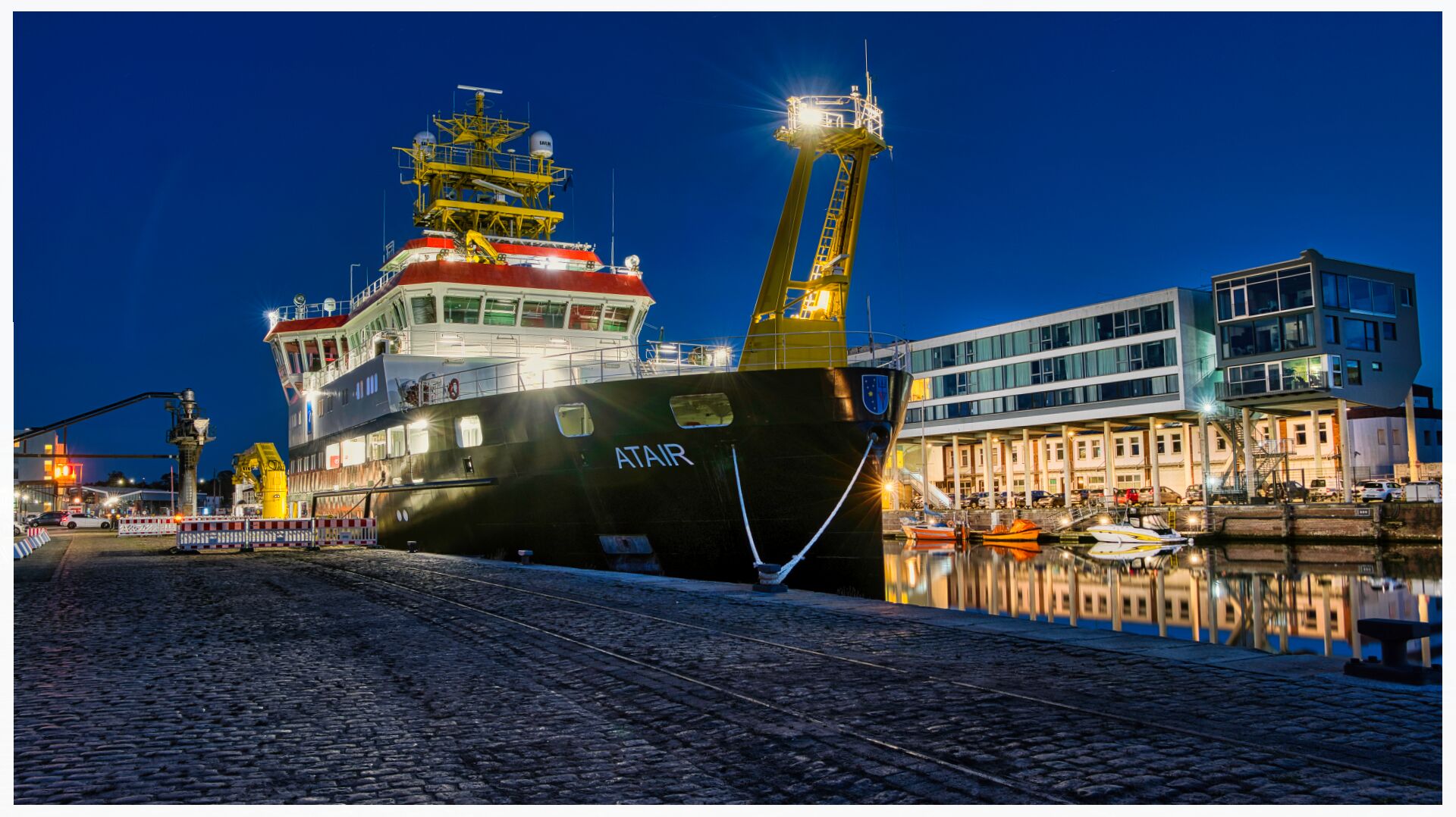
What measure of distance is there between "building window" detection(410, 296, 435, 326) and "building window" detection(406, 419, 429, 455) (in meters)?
2.78

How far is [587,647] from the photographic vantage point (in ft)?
32.7

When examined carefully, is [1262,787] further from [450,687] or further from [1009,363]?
[1009,363]

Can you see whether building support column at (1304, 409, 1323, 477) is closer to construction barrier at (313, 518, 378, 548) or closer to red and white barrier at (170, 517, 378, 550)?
construction barrier at (313, 518, 378, 548)

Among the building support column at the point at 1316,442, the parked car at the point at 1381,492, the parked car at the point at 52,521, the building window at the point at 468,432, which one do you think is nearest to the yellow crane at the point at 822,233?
the building window at the point at 468,432

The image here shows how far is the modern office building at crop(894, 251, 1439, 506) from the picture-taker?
5147 cm

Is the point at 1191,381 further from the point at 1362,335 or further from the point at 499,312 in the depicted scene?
the point at 499,312

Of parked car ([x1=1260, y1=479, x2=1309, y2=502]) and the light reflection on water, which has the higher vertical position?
parked car ([x1=1260, y1=479, x2=1309, y2=502])

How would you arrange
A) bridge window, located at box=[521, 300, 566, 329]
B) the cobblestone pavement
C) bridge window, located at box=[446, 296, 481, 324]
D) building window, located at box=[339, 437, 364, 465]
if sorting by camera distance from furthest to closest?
building window, located at box=[339, 437, 364, 465], bridge window, located at box=[521, 300, 566, 329], bridge window, located at box=[446, 296, 481, 324], the cobblestone pavement

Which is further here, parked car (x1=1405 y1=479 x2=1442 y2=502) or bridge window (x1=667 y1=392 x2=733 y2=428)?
parked car (x1=1405 y1=479 x2=1442 y2=502)

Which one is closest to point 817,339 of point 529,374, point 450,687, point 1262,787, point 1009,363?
point 529,374

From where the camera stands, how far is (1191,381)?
57.6 meters

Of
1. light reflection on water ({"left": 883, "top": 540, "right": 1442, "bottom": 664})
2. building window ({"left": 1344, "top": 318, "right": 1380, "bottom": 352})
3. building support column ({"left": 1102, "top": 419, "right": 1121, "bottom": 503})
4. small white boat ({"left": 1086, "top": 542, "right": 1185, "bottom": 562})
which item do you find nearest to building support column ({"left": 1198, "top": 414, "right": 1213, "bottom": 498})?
building support column ({"left": 1102, "top": 419, "right": 1121, "bottom": 503})

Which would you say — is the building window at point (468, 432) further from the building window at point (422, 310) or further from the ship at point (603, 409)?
the building window at point (422, 310)

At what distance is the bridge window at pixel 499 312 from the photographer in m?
26.1
